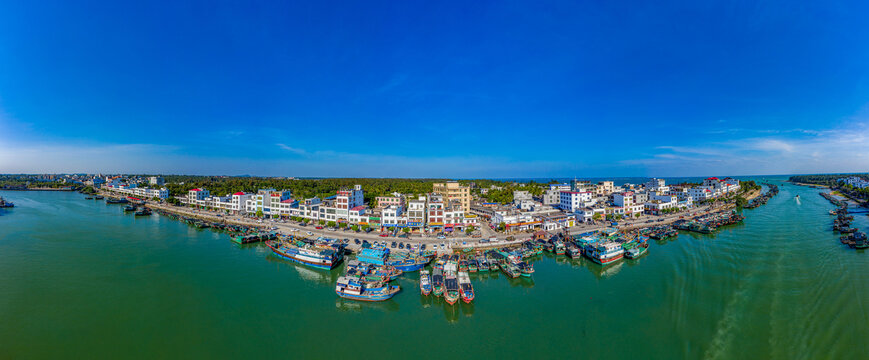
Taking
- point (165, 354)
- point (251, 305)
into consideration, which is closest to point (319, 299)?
point (251, 305)

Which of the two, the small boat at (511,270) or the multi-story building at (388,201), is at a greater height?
the multi-story building at (388,201)

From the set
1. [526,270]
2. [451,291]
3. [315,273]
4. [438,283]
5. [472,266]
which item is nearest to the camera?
[451,291]

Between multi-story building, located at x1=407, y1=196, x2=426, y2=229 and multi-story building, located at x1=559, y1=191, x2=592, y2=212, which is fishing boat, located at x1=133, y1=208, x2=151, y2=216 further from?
multi-story building, located at x1=559, y1=191, x2=592, y2=212

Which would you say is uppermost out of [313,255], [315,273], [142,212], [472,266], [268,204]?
[268,204]

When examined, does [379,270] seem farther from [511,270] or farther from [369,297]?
[511,270]

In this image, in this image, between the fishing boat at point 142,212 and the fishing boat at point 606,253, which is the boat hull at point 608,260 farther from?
the fishing boat at point 142,212

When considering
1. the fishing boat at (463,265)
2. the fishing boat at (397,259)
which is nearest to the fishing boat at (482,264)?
the fishing boat at (463,265)

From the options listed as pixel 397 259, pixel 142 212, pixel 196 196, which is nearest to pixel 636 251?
pixel 397 259
